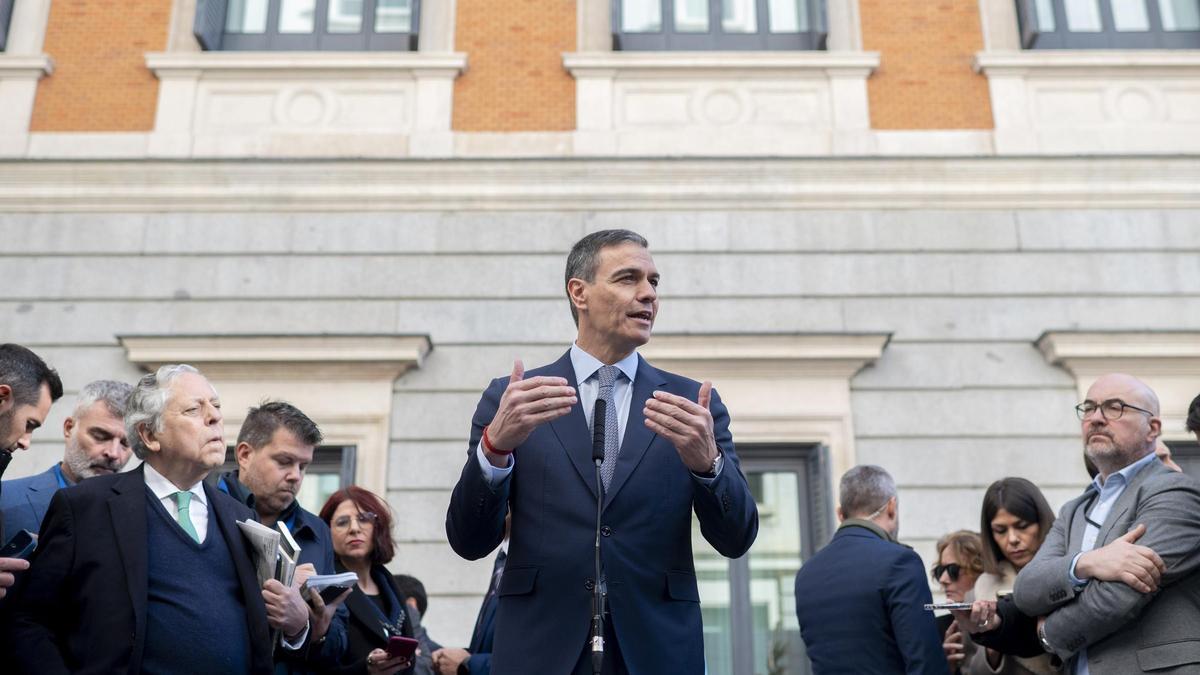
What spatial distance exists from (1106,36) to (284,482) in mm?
7494

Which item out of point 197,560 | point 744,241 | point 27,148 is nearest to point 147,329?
point 27,148

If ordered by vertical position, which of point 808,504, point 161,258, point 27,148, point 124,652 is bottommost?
point 124,652

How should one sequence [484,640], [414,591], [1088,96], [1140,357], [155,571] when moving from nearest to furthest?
1. [155,571]
2. [484,640]
3. [414,591]
4. [1140,357]
5. [1088,96]

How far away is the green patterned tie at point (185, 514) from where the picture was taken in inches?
137

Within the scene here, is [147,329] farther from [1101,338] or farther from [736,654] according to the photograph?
[1101,338]

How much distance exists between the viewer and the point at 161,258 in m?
8.42

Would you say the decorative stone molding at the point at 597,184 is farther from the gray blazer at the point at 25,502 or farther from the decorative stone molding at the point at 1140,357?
the gray blazer at the point at 25,502

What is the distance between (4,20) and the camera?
29.6ft

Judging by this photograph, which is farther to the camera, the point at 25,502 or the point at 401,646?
the point at 401,646

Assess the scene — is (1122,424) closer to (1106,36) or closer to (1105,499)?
(1105,499)

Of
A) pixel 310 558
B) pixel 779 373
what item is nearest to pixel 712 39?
pixel 779 373

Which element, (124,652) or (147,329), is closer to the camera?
(124,652)

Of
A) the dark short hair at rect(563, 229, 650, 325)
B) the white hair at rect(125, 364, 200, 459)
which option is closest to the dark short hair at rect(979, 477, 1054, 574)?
the dark short hair at rect(563, 229, 650, 325)

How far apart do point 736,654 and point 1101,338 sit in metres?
3.25
